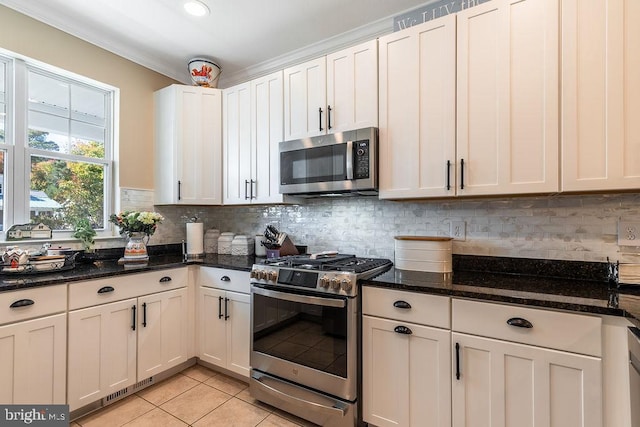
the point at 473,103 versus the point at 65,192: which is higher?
the point at 473,103

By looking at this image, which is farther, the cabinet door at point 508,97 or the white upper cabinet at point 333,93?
the white upper cabinet at point 333,93

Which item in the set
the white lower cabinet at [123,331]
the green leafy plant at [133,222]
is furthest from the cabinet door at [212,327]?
the green leafy plant at [133,222]

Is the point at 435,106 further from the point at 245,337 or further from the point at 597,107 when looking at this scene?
the point at 245,337

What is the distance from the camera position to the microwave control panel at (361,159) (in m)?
2.06

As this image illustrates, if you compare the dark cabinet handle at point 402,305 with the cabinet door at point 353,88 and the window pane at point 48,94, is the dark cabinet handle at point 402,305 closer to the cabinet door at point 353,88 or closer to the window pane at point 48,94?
the cabinet door at point 353,88

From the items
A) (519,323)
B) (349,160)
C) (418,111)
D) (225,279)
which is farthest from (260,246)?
(519,323)

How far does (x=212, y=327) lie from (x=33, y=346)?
42.6 inches

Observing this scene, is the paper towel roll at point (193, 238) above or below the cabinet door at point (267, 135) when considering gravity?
below

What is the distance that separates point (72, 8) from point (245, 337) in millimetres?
2735

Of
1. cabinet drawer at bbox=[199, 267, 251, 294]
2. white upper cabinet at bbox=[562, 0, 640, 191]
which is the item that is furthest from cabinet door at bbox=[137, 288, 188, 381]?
white upper cabinet at bbox=[562, 0, 640, 191]

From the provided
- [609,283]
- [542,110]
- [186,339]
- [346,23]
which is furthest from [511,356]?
[346,23]

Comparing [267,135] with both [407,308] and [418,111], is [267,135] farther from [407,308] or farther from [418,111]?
[407,308]

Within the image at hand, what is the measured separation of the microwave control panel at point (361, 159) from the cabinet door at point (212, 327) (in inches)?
55.4

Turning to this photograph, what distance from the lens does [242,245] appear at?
9.70 ft
